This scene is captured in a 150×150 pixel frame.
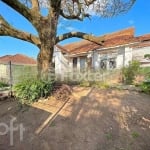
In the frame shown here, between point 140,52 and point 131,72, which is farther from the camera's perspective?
point 140,52

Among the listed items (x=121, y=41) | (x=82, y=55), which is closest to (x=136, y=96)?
(x=121, y=41)

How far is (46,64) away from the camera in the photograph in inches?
378

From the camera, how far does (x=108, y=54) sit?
17656 millimetres

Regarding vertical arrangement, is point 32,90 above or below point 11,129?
above

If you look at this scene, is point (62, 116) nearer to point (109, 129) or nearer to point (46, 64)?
point (109, 129)

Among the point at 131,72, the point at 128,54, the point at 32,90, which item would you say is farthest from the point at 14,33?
the point at 128,54

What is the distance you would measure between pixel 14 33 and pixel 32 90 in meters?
3.27

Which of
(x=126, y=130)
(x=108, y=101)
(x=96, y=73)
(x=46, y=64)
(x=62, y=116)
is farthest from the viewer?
(x=96, y=73)

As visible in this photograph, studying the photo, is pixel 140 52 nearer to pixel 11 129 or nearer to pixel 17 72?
pixel 17 72

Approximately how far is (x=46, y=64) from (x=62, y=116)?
350 centimetres

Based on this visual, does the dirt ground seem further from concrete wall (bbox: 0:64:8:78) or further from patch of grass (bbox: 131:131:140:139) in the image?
concrete wall (bbox: 0:64:8:78)

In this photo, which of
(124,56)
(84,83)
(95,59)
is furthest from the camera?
(95,59)

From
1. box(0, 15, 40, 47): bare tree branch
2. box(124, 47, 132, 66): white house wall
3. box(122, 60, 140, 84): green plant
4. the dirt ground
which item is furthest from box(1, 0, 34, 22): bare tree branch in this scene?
box(124, 47, 132, 66): white house wall

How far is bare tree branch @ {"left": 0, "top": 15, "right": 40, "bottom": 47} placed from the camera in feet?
31.5
